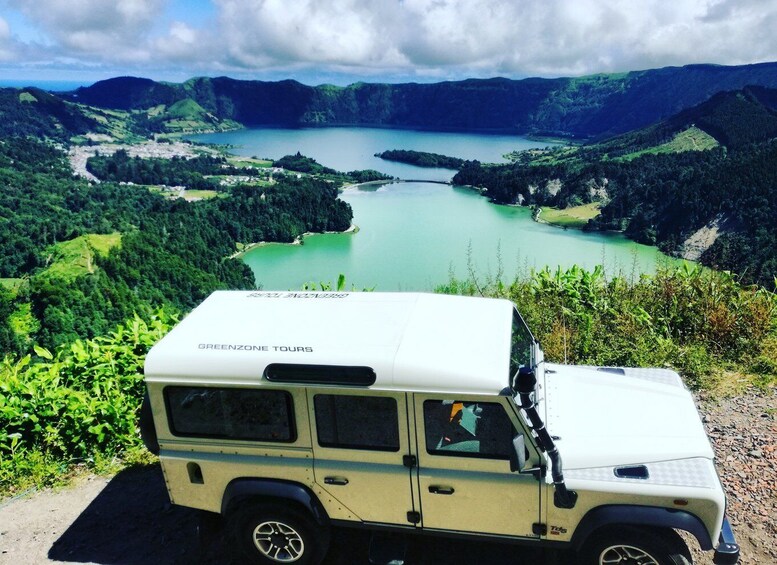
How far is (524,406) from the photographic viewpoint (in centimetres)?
449

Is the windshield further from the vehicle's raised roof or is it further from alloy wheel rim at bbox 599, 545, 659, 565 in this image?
alloy wheel rim at bbox 599, 545, 659, 565

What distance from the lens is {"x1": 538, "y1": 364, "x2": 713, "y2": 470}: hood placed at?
4.80m

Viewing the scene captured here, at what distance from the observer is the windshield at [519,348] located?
202 inches

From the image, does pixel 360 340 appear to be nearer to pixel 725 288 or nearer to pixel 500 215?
pixel 725 288

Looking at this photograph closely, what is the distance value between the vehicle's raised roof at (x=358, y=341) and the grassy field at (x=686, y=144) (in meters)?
176

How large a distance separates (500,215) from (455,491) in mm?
141010

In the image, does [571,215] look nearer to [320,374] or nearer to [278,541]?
[278,541]

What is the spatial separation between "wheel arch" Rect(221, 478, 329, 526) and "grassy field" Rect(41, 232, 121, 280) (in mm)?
108182

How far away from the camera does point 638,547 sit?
4.68 m

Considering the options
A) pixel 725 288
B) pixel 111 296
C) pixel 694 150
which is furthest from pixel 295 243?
pixel 725 288

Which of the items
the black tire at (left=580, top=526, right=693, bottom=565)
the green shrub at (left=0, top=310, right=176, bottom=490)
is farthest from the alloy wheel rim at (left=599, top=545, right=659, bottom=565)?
the green shrub at (left=0, top=310, right=176, bottom=490)

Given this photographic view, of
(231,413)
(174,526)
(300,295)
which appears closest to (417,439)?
(231,413)

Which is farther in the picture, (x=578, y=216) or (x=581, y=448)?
(x=578, y=216)

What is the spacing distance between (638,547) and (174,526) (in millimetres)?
4934
